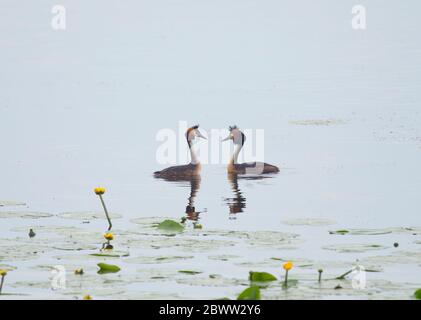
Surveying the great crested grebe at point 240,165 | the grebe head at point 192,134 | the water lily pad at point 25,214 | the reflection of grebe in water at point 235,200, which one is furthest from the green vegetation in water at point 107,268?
the grebe head at point 192,134

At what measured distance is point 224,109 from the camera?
2330 centimetres

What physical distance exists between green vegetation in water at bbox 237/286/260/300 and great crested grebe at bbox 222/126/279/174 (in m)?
8.16

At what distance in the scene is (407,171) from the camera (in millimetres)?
17703

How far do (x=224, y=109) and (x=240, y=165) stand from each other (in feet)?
16.7

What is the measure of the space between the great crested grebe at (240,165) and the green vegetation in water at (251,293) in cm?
816

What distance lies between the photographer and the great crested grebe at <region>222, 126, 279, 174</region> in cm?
1792

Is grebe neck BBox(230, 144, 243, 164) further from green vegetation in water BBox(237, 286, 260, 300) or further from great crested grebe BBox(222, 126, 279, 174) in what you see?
green vegetation in water BBox(237, 286, 260, 300)

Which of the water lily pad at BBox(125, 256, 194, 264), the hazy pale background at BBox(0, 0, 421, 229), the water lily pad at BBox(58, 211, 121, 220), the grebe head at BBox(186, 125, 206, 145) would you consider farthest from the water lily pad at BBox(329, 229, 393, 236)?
the grebe head at BBox(186, 125, 206, 145)

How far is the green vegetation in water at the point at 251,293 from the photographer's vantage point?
9.71 meters

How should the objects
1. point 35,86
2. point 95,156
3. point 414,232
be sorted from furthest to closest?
point 35,86
point 95,156
point 414,232
